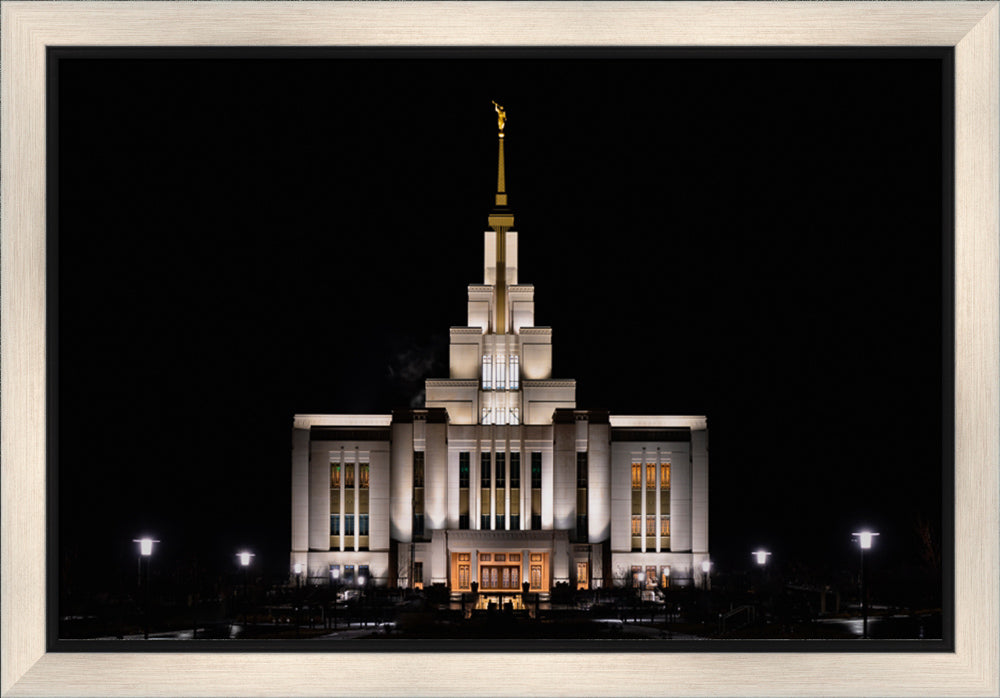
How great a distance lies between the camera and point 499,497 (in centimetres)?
3662

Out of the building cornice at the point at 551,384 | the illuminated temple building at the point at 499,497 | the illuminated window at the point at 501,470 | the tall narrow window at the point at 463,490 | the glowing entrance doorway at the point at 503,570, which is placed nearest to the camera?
the glowing entrance doorway at the point at 503,570

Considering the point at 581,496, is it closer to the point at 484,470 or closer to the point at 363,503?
the point at 484,470

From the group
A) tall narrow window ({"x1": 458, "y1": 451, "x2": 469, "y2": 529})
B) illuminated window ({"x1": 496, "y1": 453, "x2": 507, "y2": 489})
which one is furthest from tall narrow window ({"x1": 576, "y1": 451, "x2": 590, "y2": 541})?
tall narrow window ({"x1": 458, "y1": 451, "x2": 469, "y2": 529})

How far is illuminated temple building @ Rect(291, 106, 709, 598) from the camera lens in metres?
35.4

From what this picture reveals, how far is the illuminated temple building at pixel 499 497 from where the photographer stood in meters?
35.4

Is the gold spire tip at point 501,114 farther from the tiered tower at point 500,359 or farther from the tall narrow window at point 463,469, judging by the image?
the tiered tower at point 500,359

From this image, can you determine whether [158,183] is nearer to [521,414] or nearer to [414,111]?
[414,111]

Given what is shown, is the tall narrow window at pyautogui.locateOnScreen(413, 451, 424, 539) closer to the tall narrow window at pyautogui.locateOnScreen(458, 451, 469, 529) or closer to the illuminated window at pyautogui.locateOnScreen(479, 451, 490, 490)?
the tall narrow window at pyautogui.locateOnScreen(458, 451, 469, 529)

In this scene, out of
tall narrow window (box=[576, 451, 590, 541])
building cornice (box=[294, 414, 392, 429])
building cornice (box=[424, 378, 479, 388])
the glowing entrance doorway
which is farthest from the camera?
building cornice (box=[424, 378, 479, 388])

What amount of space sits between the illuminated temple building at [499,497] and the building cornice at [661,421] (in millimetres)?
41

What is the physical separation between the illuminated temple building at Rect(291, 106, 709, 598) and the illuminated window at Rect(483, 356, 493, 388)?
2398 mm

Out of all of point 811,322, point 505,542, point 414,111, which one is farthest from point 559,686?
point 505,542

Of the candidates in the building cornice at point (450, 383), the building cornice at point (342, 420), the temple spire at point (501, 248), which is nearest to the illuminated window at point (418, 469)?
the building cornice at point (342, 420)

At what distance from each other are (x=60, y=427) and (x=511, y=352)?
31.3 m
